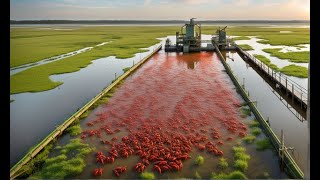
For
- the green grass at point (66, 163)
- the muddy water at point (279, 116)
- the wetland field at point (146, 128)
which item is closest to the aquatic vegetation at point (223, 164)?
the wetland field at point (146, 128)

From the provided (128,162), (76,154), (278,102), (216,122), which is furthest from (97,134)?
(278,102)

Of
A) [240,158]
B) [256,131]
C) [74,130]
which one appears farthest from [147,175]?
[256,131]

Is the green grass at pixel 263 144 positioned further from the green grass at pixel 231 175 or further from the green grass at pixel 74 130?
the green grass at pixel 74 130

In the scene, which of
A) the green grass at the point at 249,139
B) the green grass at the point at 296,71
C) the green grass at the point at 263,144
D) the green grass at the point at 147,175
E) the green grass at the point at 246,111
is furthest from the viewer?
the green grass at the point at 296,71

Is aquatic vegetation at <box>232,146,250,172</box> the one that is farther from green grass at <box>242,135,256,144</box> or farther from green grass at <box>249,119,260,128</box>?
green grass at <box>249,119,260,128</box>

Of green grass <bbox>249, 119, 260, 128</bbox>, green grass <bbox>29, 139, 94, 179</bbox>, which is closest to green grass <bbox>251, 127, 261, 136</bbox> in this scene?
green grass <bbox>249, 119, 260, 128</bbox>
